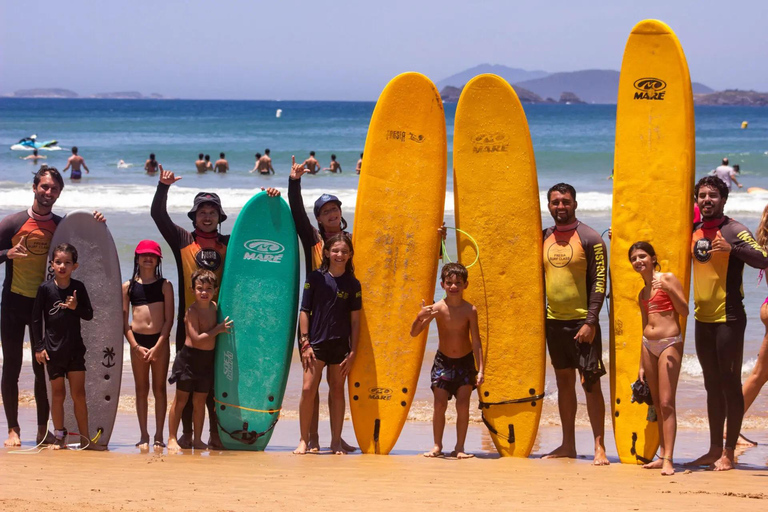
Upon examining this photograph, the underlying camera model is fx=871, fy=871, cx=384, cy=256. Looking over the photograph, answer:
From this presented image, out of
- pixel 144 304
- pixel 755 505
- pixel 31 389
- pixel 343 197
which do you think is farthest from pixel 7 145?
pixel 755 505

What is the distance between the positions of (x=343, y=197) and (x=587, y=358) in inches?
638

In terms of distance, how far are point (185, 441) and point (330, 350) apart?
3.28 ft

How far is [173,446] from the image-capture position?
4.79 meters

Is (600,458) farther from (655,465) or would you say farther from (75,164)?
(75,164)

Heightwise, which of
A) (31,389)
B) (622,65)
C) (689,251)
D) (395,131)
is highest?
(622,65)

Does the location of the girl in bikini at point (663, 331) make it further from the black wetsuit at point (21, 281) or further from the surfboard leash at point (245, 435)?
the black wetsuit at point (21, 281)

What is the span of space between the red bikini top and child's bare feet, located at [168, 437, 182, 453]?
2.62 metres

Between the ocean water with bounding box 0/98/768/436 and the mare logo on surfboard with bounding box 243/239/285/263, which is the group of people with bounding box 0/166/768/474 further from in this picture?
the ocean water with bounding box 0/98/768/436

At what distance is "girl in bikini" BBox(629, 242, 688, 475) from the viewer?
438 centimetres

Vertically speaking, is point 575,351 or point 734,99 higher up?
point 734,99

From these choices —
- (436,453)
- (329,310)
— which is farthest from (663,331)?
(329,310)

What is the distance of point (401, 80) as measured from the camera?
5.25 metres

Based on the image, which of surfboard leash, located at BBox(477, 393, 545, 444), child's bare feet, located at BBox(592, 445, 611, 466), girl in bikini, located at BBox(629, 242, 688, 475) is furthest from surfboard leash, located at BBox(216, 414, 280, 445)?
girl in bikini, located at BBox(629, 242, 688, 475)

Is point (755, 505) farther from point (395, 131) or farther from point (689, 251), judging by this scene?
point (395, 131)
